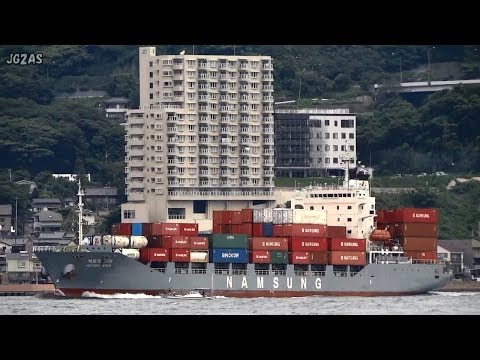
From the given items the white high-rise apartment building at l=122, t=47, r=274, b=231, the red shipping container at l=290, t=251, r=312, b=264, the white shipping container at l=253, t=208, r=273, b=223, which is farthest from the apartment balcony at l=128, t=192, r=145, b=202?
the red shipping container at l=290, t=251, r=312, b=264

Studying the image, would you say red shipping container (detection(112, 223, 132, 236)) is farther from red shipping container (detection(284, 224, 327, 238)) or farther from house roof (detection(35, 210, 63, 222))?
house roof (detection(35, 210, 63, 222))

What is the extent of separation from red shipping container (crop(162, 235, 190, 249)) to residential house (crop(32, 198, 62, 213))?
25.9m

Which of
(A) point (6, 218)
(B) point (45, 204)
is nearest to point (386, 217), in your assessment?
(A) point (6, 218)

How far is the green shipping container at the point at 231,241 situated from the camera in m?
50.8

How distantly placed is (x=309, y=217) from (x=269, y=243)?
1853 millimetres

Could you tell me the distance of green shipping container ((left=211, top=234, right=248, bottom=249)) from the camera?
50.8 meters

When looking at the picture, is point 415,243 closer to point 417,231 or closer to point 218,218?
point 417,231

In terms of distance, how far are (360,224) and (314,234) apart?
9.65 ft

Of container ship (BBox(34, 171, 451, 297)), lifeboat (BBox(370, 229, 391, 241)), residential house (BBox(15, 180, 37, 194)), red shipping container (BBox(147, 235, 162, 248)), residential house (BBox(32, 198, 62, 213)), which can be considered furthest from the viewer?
residential house (BBox(15, 180, 37, 194))

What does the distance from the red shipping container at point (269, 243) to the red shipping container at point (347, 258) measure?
1652mm

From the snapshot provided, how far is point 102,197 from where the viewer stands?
79.2 metres

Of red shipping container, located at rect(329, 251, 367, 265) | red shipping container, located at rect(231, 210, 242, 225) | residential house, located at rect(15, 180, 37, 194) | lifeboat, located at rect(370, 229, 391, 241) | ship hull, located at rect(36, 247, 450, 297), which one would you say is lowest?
ship hull, located at rect(36, 247, 450, 297)

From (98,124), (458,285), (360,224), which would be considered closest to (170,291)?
(360,224)

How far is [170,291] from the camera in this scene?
50.1 metres
